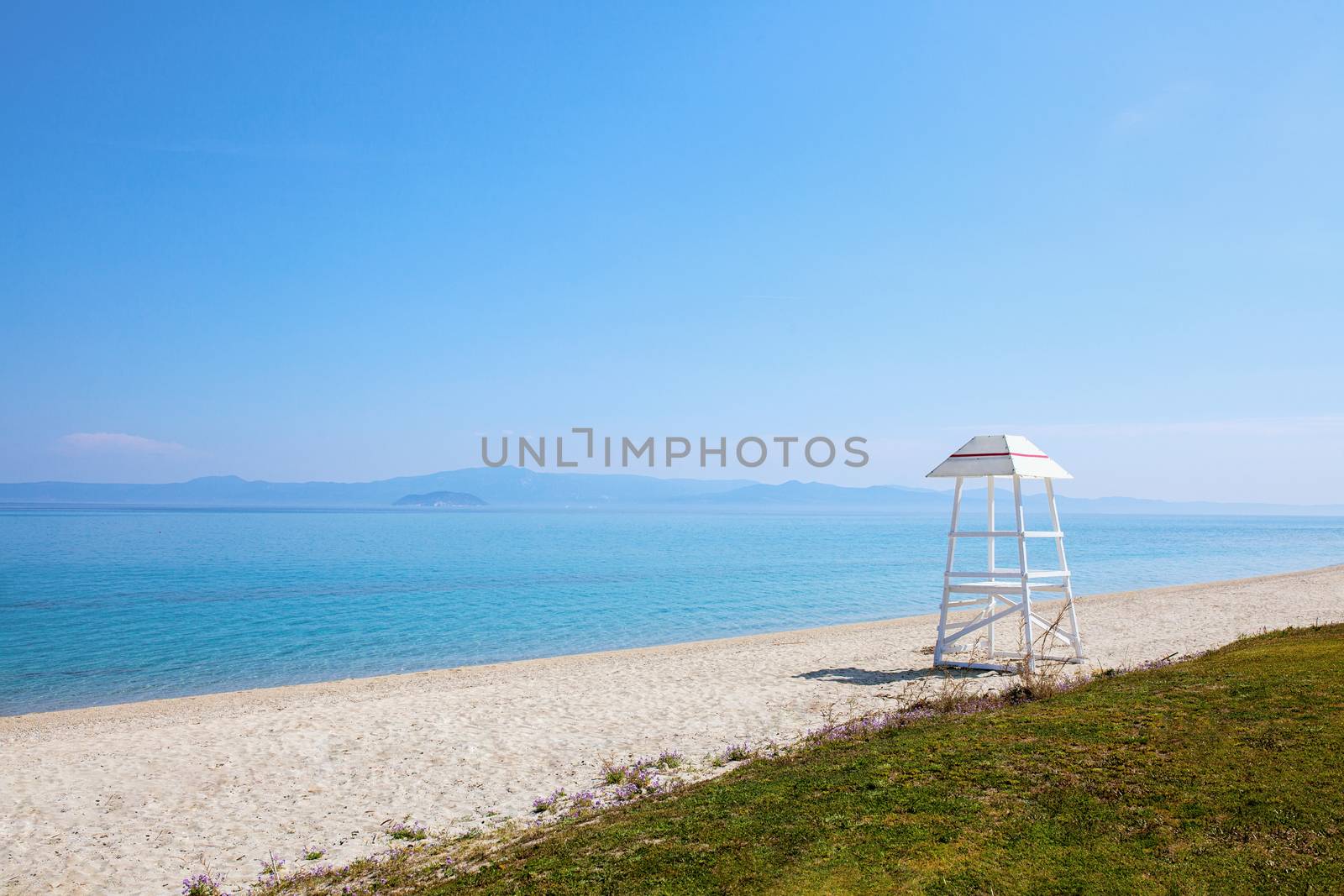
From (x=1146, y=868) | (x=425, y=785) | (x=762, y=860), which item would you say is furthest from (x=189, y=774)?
(x=1146, y=868)

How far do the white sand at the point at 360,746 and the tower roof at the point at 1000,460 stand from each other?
304 cm

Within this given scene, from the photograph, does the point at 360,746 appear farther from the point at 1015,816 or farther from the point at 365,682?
the point at 365,682

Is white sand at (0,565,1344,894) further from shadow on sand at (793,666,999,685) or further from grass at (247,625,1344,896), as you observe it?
grass at (247,625,1344,896)

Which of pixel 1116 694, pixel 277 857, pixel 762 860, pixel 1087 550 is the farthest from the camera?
pixel 1087 550

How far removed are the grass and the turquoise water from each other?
16124 millimetres

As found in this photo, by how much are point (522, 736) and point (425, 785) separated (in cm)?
216

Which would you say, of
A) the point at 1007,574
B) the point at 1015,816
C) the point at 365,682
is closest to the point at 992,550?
the point at 1007,574

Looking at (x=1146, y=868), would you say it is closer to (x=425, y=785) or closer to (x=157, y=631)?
(x=425, y=785)

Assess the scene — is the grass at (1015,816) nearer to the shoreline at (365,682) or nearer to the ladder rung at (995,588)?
the ladder rung at (995,588)

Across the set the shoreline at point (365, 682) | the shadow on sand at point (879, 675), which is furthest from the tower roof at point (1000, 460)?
the shoreline at point (365, 682)

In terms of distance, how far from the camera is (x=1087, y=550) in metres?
69.4

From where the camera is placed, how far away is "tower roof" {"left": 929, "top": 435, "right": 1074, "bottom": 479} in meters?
13.0

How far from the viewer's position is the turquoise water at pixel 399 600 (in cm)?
2139

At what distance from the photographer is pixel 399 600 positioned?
3534 centimetres
